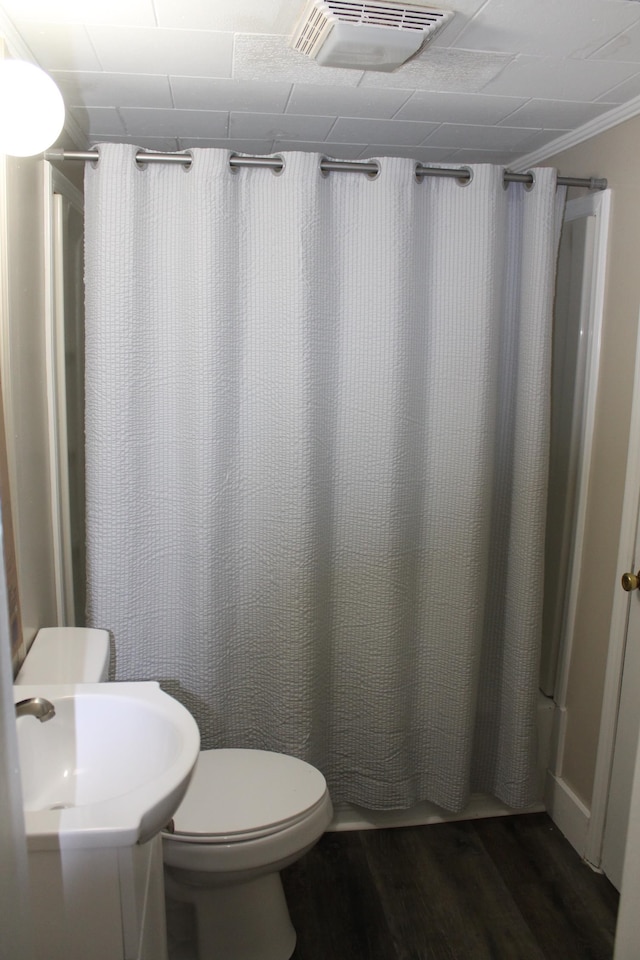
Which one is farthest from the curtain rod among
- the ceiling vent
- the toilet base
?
the toilet base

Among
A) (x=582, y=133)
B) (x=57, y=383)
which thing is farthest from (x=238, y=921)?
(x=582, y=133)

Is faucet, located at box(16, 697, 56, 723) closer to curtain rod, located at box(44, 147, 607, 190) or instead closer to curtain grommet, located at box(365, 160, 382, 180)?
curtain rod, located at box(44, 147, 607, 190)

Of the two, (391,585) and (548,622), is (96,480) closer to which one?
(391,585)

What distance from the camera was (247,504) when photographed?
1971mm

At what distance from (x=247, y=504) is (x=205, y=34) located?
1.13m

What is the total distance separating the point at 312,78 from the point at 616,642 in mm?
1647

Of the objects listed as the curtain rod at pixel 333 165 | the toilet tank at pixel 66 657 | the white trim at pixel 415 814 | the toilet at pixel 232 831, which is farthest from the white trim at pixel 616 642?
the toilet tank at pixel 66 657

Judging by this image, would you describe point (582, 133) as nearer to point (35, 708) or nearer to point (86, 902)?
point (35, 708)

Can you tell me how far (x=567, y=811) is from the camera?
2.16 metres

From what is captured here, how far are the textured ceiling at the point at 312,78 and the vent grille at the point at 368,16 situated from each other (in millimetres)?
32

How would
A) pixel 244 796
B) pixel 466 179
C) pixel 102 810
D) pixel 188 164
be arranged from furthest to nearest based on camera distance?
pixel 466 179 < pixel 188 164 < pixel 244 796 < pixel 102 810

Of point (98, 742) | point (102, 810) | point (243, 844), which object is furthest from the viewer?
point (243, 844)

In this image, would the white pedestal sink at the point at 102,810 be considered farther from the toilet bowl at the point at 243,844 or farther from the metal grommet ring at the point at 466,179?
the metal grommet ring at the point at 466,179

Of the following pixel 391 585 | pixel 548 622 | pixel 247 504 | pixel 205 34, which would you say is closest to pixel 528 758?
pixel 548 622
